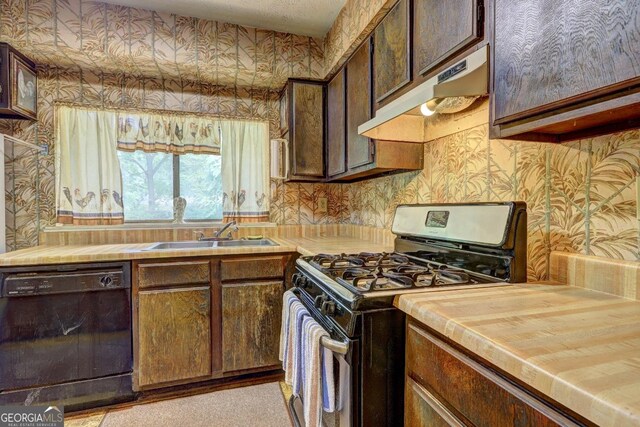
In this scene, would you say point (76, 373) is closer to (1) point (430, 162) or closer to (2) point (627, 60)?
(1) point (430, 162)

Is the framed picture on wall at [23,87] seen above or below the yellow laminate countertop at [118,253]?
above

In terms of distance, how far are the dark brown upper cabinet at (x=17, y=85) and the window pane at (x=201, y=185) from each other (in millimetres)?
995

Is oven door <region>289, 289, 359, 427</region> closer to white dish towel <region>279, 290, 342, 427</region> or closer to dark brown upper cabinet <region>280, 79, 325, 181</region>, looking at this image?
white dish towel <region>279, 290, 342, 427</region>

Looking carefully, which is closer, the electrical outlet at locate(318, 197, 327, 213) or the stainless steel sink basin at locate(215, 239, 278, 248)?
the stainless steel sink basin at locate(215, 239, 278, 248)

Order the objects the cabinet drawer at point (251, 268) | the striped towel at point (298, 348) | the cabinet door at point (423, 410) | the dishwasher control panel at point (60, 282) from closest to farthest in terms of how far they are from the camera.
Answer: the cabinet door at point (423, 410) → the striped towel at point (298, 348) → the dishwasher control panel at point (60, 282) → the cabinet drawer at point (251, 268)

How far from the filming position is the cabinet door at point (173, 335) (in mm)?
1904

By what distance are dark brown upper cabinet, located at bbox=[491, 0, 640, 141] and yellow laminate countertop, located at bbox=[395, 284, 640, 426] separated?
477 mm

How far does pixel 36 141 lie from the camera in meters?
2.25

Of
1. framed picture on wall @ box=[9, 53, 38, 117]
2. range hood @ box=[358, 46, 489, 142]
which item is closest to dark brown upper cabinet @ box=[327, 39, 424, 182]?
→ range hood @ box=[358, 46, 489, 142]

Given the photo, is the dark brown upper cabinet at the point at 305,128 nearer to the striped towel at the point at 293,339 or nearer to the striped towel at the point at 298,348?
the striped towel at the point at 293,339

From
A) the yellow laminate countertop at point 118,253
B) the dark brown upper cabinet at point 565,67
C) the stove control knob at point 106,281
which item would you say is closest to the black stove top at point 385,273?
the yellow laminate countertop at point 118,253

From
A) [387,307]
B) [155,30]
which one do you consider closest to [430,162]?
[387,307]

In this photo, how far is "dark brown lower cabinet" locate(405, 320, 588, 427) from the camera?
0.57m

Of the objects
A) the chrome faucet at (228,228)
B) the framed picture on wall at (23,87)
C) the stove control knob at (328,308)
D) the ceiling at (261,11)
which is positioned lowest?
the stove control knob at (328,308)
